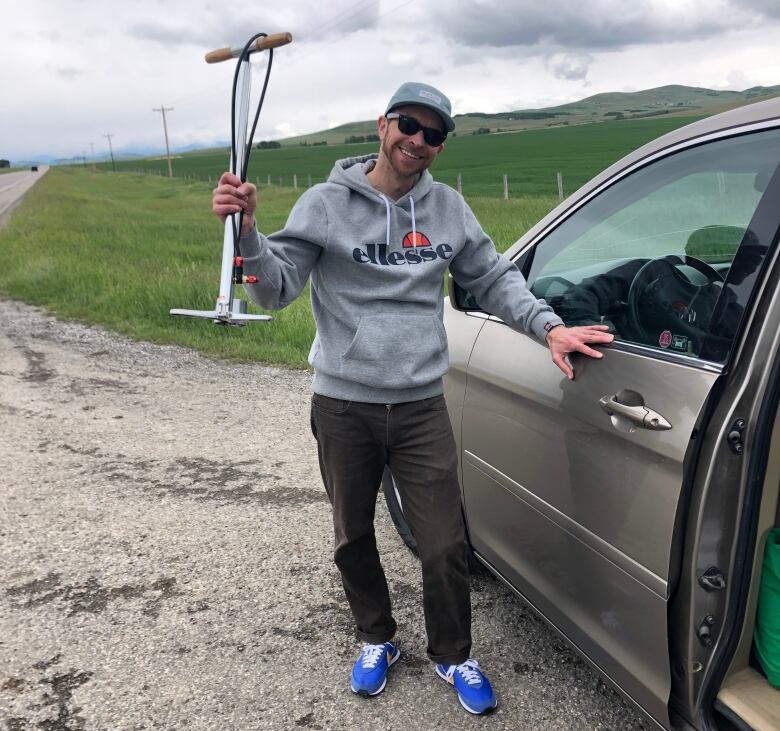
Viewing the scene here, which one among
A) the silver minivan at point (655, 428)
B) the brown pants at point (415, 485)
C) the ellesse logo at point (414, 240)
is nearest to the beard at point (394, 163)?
the ellesse logo at point (414, 240)

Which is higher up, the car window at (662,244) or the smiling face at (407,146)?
the smiling face at (407,146)

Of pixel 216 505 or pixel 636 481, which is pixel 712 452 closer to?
pixel 636 481

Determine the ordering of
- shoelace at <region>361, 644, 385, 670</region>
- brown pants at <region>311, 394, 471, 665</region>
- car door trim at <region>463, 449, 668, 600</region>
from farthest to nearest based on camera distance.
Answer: shoelace at <region>361, 644, 385, 670</region> < brown pants at <region>311, 394, 471, 665</region> < car door trim at <region>463, 449, 668, 600</region>

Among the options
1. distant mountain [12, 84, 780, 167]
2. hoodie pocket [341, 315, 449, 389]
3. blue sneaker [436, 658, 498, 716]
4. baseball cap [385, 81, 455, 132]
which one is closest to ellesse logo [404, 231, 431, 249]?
hoodie pocket [341, 315, 449, 389]

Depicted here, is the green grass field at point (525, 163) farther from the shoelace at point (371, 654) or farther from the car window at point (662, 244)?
the shoelace at point (371, 654)

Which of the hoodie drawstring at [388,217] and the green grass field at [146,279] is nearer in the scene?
the hoodie drawstring at [388,217]

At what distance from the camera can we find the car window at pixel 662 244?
1819 millimetres

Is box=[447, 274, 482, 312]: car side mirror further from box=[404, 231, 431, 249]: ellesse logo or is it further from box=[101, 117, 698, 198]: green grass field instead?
box=[101, 117, 698, 198]: green grass field

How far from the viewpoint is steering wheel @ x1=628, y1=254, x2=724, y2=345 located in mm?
1859

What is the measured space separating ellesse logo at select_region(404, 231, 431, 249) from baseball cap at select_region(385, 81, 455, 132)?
312 millimetres

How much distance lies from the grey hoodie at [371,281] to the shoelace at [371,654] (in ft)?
2.88

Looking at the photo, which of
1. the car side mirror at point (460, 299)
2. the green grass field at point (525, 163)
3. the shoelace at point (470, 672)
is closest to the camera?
the shoelace at point (470, 672)

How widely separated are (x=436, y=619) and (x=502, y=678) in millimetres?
364

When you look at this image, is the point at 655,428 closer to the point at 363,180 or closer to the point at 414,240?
the point at 414,240
